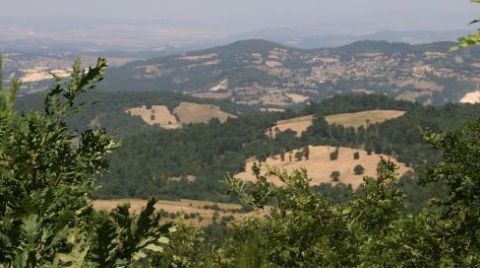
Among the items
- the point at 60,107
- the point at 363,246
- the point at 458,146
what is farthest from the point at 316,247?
the point at 60,107

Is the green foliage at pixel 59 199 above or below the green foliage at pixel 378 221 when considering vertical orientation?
above

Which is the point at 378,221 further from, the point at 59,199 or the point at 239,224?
Result: the point at 59,199

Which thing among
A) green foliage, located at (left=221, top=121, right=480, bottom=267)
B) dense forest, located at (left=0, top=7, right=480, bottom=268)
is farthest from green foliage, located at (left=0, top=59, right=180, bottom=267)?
green foliage, located at (left=221, top=121, right=480, bottom=267)

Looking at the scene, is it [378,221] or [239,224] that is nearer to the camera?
[378,221]

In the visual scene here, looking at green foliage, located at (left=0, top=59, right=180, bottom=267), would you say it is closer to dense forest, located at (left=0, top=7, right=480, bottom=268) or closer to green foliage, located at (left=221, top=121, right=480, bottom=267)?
dense forest, located at (left=0, top=7, right=480, bottom=268)

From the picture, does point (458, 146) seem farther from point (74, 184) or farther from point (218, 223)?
point (218, 223)

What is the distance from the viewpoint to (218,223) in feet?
649

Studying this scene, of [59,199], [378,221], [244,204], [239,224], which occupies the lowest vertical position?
[239,224]

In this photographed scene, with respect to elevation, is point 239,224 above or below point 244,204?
below

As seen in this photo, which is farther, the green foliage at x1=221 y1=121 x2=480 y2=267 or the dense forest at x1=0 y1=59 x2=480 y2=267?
the green foliage at x1=221 y1=121 x2=480 y2=267

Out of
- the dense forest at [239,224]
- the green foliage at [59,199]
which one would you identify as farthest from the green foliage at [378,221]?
the green foliage at [59,199]

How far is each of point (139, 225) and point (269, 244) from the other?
11.1 meters

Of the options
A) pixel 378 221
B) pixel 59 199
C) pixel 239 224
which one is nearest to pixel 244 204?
pixel 378 221

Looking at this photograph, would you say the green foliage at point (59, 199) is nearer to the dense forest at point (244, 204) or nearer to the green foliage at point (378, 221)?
the dense forest at point (244, 204)
